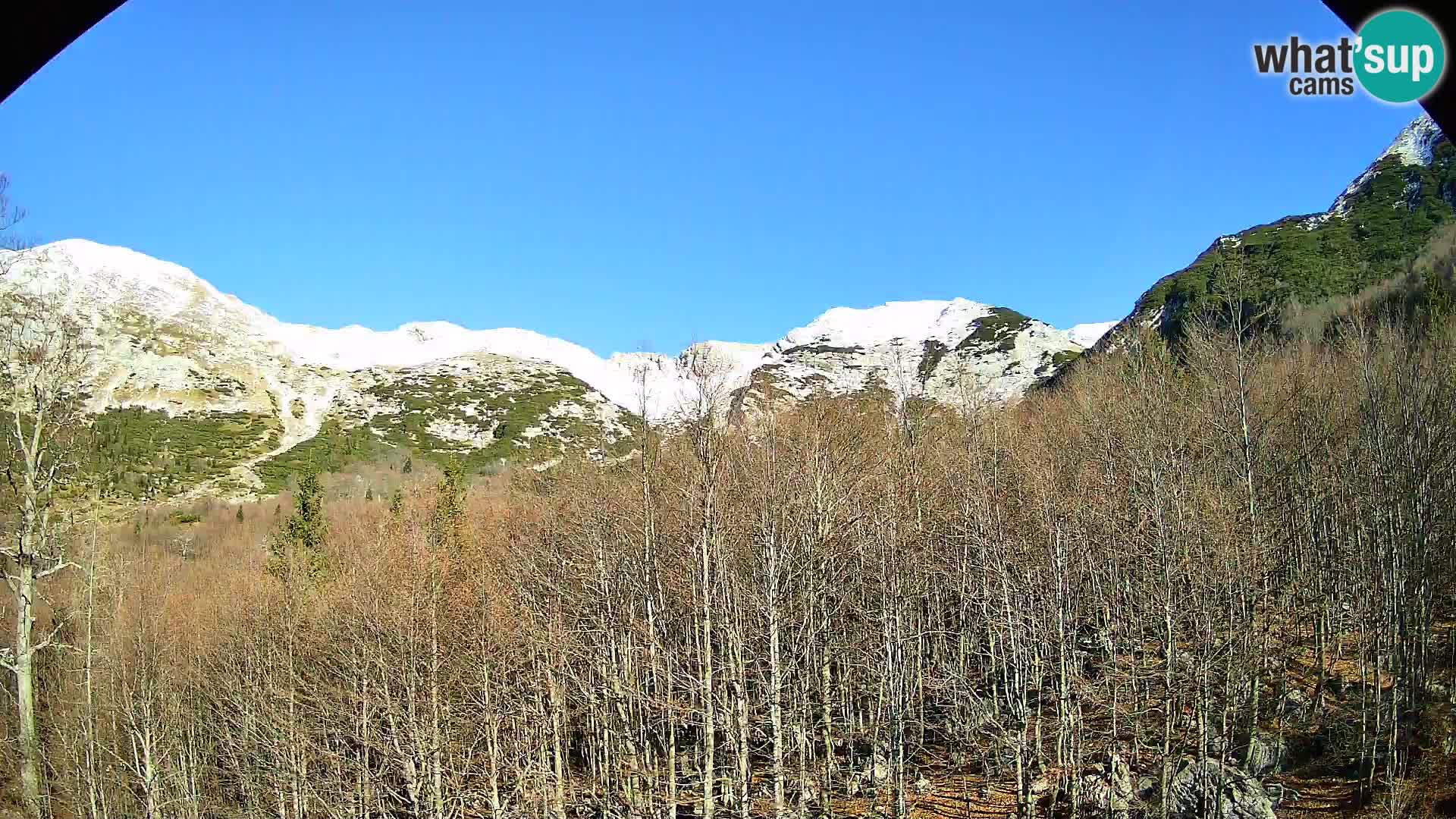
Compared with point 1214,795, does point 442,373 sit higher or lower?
higher

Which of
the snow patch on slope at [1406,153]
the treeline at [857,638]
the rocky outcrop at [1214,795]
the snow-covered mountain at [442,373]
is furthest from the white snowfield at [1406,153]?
the rocky outcrop at [1214,795]

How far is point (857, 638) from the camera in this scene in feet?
82.8

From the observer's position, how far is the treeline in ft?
64.4

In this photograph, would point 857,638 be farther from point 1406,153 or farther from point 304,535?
point 1406,153

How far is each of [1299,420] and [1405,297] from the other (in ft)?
97.8

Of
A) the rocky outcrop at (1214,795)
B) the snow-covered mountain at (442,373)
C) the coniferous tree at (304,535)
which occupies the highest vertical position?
the snow-covered mountain at (442,373)

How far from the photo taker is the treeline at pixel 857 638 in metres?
19.6

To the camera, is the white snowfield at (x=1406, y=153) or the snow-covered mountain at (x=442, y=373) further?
the snow-covered mountain at (x=442, y=373)

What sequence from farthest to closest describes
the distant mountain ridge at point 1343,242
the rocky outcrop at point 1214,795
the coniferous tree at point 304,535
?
1. the distant mountain ridge at point 1343,242
2. the coniferous tree at point 304,535
3. the rocky outcrop at point 1214,795

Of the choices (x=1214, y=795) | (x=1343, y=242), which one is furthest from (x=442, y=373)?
(x=1214, y=795)

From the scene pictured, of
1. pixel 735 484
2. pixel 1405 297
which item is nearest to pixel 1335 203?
pixel 1405 297

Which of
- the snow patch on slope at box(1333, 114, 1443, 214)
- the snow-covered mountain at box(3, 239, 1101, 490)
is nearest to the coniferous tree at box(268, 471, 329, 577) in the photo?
the snow-covered mountain at box(3, 239, 1101, 490)

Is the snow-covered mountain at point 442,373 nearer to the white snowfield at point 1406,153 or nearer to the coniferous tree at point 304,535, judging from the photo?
the white snowfield at point 1406,153

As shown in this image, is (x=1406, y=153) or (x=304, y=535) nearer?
(x=304, y=535)
